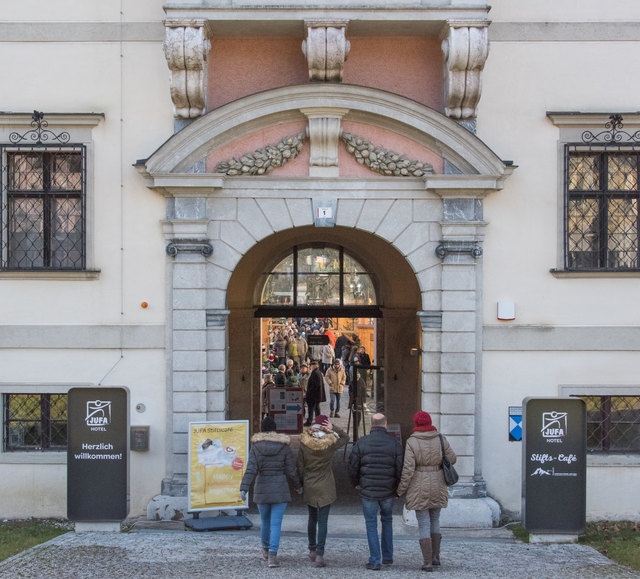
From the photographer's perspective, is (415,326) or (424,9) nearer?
(424,9)

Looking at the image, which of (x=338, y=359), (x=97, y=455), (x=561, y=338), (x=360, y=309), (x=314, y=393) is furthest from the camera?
(x=338, y=359)

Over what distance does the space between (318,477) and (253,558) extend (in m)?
1.17

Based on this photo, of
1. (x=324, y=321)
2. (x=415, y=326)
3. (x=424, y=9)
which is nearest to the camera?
(x=424, y=9)

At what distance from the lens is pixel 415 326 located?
582 inches

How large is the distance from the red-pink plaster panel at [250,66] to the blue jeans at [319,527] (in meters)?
5.50

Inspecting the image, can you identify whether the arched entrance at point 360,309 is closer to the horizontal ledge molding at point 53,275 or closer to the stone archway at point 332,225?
the stone archway at point 332,225

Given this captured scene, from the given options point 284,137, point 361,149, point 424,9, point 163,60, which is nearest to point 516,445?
point 361,149

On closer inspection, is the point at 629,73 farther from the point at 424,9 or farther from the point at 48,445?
the point at 48,445

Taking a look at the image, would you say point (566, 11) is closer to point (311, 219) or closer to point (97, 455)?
point (311, 219)

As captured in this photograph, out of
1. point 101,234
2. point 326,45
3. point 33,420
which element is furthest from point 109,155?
point 33,420

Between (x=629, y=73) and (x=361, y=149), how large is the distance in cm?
378

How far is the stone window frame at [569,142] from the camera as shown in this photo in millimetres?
10484

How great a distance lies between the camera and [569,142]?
416 inches

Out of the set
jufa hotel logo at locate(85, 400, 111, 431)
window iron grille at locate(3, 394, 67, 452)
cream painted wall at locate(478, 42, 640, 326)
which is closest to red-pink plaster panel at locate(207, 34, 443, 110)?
cream painted wall at locate(478, 42, 640, 326)
